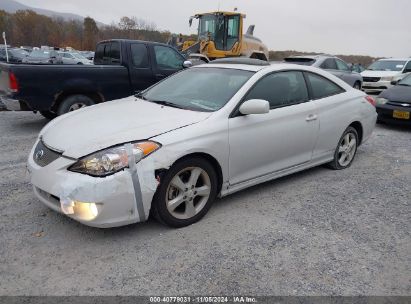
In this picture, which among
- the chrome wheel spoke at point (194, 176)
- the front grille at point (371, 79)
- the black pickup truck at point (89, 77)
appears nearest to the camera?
the chrome wheel spoke at point (194, 176)

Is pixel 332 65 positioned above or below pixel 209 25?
below

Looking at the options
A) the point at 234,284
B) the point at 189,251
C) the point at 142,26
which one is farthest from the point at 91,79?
the point at 142,26

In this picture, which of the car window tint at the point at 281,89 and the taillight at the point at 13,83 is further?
the taillight at the point at 13,83

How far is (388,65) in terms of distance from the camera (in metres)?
15.8

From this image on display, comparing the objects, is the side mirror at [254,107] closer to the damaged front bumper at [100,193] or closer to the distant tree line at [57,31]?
the damaged front bumper at [100,193]

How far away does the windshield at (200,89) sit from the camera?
3.85m

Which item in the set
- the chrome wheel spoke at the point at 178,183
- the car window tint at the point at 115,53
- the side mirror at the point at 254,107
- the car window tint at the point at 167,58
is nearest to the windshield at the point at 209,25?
the car window tint at the point at 167,58

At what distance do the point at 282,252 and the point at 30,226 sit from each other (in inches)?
88.9

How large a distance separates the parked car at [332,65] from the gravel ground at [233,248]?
9.23 meters

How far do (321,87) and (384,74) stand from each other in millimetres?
11802

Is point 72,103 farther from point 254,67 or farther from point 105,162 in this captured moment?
point 105,162

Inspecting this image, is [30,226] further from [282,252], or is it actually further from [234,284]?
[282,252]

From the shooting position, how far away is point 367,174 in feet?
16.8

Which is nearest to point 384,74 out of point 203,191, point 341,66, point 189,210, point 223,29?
point 341,66
